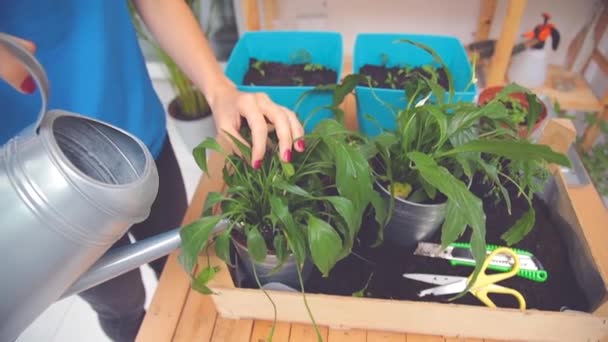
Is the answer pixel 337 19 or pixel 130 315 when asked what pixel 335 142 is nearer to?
pixel 130 315

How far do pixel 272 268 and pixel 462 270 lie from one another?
0.26 meters

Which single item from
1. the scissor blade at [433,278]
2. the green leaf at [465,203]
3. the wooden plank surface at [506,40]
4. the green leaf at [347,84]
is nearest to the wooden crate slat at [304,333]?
the scissor blade at [433,278]

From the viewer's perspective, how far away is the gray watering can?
11.7 inches

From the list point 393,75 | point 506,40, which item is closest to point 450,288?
point 393,75

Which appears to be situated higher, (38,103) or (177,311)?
(38,103)

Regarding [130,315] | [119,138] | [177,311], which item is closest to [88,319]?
[130,315]

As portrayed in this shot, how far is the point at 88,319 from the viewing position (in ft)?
3.69

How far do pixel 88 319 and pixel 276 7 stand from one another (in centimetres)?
112

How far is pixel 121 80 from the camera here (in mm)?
650

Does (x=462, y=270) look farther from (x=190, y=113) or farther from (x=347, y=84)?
(x=190, y=113)

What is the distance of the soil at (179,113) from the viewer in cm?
141

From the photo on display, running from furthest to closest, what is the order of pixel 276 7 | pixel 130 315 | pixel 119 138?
1. pixel 276 7
2. pixel 130 315
3. pixel 119 138

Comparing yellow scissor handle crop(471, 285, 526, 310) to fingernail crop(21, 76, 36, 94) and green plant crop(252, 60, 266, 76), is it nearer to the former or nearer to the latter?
fingernail crop(21, 76, 36, 94)

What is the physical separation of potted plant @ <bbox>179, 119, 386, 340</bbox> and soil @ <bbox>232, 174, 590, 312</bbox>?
2.6 inches
